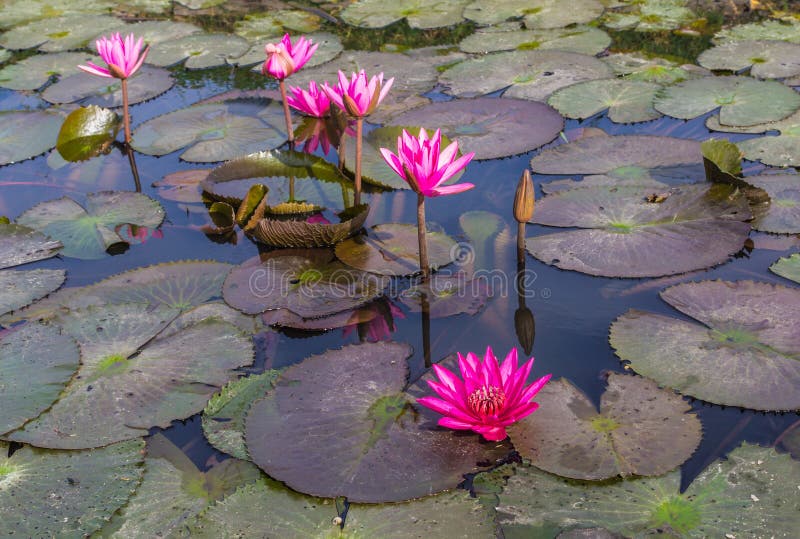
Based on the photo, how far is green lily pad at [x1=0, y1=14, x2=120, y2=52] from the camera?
6281 mm

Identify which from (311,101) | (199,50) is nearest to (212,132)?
(311,101)

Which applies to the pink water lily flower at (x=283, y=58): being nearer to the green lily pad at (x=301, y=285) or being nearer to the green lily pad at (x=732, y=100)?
the green lily pad at (x=301, y=285)

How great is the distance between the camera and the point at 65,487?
2227mm

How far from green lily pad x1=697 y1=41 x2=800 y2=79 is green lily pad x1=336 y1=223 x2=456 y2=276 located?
284 cm

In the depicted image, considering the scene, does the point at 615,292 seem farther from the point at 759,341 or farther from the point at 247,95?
the point at 247,95

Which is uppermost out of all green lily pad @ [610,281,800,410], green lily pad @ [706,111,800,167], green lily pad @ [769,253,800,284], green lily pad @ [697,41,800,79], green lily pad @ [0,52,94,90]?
green lily pad @ [697,41,800,79]

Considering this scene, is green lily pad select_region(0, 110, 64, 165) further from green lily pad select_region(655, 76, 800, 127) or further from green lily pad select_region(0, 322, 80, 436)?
green lily pad select_region(655, 76, 800, 127)

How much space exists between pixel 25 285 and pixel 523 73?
3.40 meters

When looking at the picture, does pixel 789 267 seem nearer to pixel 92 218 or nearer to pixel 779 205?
pixel 779 205

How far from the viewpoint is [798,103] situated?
418 centimetres

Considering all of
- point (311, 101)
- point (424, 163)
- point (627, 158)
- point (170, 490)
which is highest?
point (424, 163)

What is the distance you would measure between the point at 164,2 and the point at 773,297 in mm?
6596

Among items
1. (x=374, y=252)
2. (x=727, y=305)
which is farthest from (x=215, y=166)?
(x=727, y=305)

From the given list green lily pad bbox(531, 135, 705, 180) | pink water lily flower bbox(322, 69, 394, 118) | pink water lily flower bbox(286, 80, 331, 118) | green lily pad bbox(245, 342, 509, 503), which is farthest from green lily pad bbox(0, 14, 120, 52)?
green lily pad bbox(245, 342, 509, 503)
